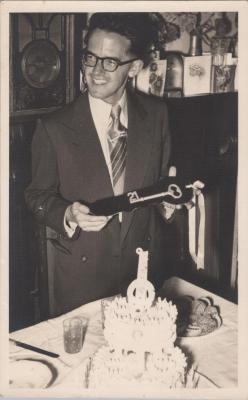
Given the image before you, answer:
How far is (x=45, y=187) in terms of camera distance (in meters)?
1.44

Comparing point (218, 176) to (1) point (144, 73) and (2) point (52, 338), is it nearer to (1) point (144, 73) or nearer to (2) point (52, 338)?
(1) point (144, 73)

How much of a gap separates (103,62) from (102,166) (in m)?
0.32

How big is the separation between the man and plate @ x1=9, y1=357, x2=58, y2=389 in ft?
0.72

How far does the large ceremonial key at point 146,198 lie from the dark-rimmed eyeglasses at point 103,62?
0.39 meters

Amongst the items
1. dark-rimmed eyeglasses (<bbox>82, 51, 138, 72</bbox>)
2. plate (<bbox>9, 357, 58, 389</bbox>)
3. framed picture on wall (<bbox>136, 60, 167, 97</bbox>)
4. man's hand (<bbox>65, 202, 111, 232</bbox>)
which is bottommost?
plate (<bbox>9, 357, 58, 389</bbox>)

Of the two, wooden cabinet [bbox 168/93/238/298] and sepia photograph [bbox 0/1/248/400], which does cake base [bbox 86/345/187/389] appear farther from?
wooden cabinet [bbox 168/93/238/298]

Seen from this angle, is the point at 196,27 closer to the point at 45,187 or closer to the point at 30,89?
the point at 30,89

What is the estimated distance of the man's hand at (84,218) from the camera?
4.73 ft

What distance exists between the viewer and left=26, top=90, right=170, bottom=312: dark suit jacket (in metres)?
1.44

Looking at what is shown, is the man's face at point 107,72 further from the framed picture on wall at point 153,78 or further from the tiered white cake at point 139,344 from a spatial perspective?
the tiered white cake at point 139,344

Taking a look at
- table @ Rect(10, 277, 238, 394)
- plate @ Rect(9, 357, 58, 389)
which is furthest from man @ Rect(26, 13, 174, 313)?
plate @ Rect(9, 357, 58, 389)

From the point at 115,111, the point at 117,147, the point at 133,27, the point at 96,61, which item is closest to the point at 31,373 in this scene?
the point at 117,147

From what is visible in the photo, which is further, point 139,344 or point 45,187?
point 45,187

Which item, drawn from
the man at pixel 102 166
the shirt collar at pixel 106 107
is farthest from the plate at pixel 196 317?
the shirt collar at pixel 106 107
